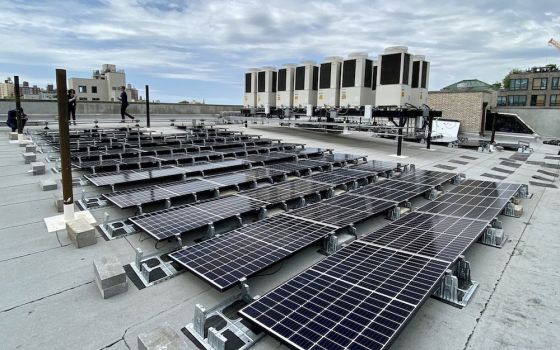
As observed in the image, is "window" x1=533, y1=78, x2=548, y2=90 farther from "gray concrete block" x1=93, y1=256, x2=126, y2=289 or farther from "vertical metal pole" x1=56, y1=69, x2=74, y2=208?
"gray concrete block" x1=93, y1=256, x2=126, y2=289

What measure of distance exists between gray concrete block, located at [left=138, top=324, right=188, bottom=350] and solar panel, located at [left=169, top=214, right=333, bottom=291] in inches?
31.3

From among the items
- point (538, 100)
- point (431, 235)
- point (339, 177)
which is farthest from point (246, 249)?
point (538, 100)

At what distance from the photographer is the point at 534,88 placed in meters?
70.2

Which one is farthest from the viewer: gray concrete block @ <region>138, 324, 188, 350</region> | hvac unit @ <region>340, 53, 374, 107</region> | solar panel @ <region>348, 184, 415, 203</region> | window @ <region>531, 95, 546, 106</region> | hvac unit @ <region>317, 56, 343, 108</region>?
window @ <region>531, 95, 546, 106</region>

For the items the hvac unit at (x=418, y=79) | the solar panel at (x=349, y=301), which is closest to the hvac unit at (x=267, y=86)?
the hvac unit at (x=418, y=79)

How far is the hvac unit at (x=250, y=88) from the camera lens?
2653 centimetres

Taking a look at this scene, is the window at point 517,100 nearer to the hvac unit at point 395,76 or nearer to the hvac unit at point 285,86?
the hvac unit at point 285,86

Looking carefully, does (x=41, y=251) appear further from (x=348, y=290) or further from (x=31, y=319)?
(x=348, y=290)

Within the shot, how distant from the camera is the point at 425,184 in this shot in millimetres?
8688

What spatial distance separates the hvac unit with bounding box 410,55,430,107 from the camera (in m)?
17.4

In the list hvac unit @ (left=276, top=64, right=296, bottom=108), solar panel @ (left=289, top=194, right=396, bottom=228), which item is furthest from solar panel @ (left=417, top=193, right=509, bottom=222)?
hvac unit @ (left=276, top=64, right=296, bottom=108)

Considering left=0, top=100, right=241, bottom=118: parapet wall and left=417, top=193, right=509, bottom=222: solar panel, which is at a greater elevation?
left=0, top=100, right=241, bottom=118: parapet wall

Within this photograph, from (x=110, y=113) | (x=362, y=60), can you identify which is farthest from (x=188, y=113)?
(x=362, y=60)

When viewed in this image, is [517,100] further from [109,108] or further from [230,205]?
[230,205]
